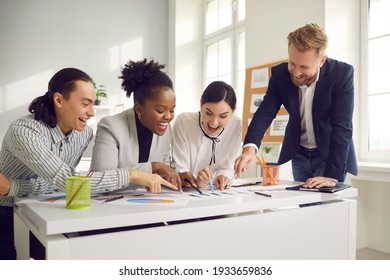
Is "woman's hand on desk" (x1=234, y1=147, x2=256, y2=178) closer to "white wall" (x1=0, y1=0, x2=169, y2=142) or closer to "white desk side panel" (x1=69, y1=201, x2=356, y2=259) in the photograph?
"white desk side panel" (x1=69, y1=201, x2=356, y2=259)

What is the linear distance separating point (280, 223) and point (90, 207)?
0.63 meters

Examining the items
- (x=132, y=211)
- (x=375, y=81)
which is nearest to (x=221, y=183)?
(x=132, y=211)

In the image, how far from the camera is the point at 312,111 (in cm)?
172

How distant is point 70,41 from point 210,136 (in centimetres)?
360

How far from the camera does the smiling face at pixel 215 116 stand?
1.69 m

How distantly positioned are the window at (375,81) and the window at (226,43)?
171cm

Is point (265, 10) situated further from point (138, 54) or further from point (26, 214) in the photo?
point (26, 214)

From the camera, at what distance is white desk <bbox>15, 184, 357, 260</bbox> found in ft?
3.01

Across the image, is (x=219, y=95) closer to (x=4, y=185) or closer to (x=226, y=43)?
(x=4, y=185)

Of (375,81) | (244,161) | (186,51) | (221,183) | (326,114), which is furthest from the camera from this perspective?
(186,51)

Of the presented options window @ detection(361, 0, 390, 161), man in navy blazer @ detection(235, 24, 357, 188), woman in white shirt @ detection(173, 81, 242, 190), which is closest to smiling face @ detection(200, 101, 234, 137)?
woman in white shirt @ detection(173, 81, 242, 190)

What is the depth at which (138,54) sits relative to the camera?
5.20 m

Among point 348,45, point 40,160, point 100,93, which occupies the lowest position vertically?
point 40,160

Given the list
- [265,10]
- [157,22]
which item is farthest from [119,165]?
[157,22]
